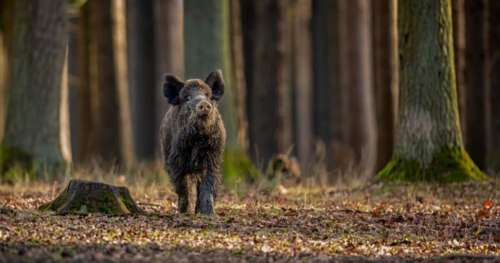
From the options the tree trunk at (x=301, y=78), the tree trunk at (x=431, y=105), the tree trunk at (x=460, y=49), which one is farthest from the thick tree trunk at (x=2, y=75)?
the tree trunk at (x=301, y=78)

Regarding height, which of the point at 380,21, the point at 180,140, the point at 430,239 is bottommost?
the point at 430,239

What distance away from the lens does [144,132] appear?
4484 centimetres

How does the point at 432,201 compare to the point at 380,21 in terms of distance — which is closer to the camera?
the point at 432,201

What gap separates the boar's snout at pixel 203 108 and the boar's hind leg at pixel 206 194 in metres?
1.04

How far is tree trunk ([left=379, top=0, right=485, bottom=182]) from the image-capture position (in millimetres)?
18453

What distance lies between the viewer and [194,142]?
13969 mm

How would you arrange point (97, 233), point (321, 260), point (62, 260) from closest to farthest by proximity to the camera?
point (62, 260), point (321, 260), point (97, 233)

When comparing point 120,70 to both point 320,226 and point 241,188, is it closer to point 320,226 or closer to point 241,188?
point 241,188

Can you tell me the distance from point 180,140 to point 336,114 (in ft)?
74.8

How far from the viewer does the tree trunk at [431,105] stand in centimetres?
1845

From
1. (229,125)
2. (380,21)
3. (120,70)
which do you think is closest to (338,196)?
(229,125)

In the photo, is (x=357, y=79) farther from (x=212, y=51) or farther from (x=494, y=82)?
(x=212, y=51)

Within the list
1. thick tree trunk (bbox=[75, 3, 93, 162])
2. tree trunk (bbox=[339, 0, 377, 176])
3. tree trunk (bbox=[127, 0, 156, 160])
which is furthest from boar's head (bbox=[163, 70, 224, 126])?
tree trunk (bbox=[127, 0, 156, 160])

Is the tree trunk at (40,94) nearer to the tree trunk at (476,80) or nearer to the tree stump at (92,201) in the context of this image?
the tree stump at (92,201)
